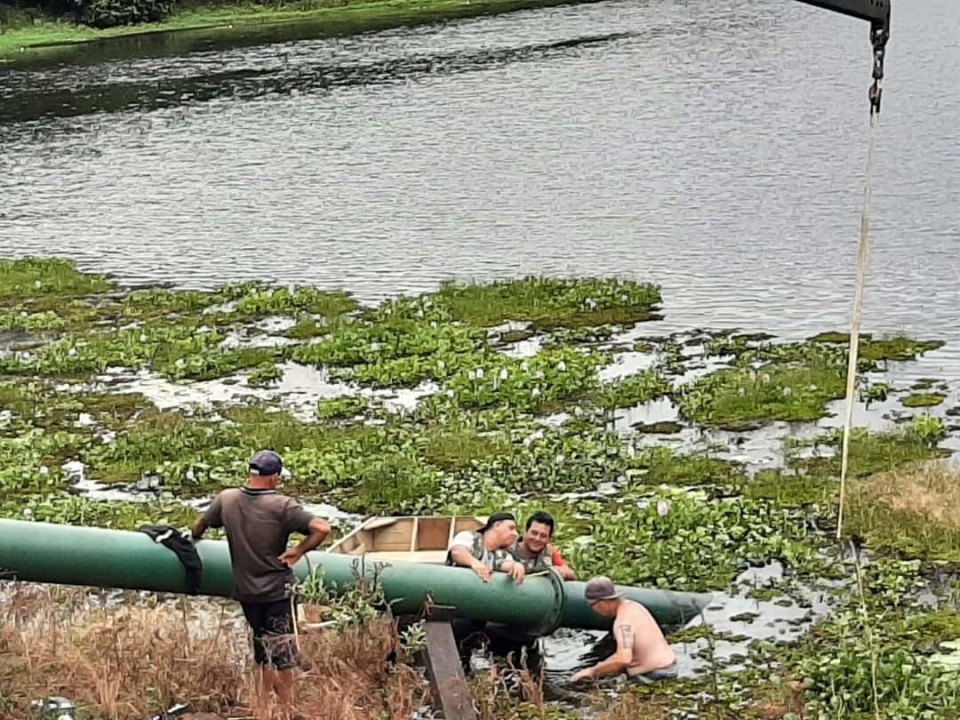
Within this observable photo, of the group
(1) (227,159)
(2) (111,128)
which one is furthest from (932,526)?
(2) (111,128)

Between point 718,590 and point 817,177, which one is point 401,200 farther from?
point 718,590

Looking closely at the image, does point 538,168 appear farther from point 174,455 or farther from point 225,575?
point 225,575

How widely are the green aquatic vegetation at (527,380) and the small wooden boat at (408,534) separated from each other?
19.8 ft

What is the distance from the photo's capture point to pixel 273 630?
12.5 meters

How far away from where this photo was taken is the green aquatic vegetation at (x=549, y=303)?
28.4m

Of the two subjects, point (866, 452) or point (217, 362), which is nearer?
point (866, 452)

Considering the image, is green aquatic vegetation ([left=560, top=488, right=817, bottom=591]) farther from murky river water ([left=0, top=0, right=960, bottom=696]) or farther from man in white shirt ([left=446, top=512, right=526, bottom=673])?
man in white shirt ([left=446, top=512, right=526, bottom=673])

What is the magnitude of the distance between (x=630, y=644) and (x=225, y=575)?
154 inches

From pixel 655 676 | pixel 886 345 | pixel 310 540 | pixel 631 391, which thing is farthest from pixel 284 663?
pixel 886 345

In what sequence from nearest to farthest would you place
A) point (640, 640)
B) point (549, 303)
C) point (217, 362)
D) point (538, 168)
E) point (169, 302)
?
point (640, 640) → point (217, 362) → point (549, 303) → point (169, 302) → point (538, 168)

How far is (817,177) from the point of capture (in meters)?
40.9

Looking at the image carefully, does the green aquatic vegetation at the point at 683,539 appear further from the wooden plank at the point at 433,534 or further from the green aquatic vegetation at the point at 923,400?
the green aquatic vegetation at the point at 923,400

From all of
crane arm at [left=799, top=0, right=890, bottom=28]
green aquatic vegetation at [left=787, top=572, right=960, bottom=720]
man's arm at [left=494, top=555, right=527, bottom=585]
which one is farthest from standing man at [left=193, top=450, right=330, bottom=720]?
crane arm at [left=799, top=0, right=890, bottom=28]

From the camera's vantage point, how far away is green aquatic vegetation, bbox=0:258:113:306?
111ft
